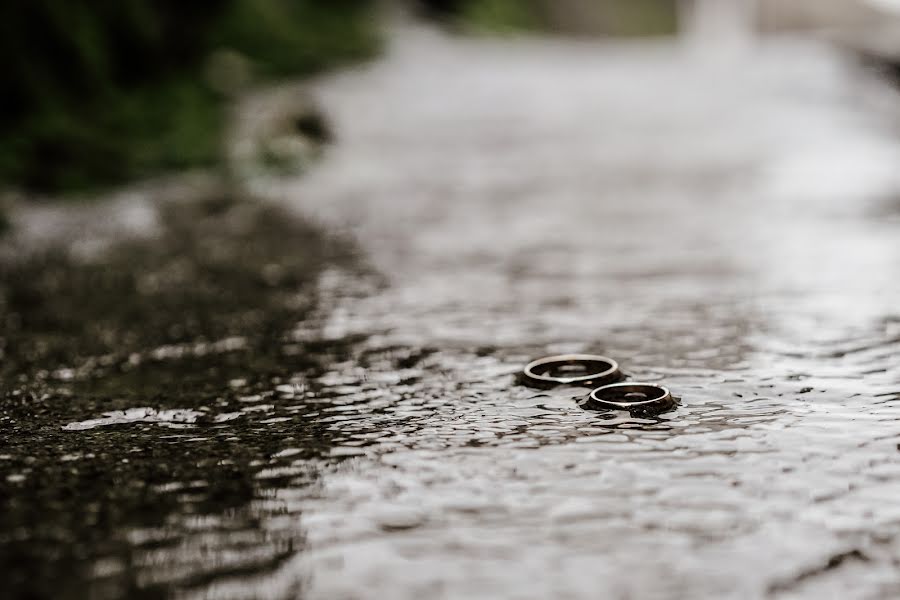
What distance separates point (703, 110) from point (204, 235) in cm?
760

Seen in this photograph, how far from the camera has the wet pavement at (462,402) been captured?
2.06 meters

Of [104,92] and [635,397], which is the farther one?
[104,92]

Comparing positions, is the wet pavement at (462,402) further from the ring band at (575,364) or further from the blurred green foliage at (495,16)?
the blurred green foliage at (495,16)

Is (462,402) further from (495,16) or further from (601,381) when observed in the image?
(495,16)

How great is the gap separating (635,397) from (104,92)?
8.14 meters

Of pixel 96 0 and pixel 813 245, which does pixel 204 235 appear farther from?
pixel 96 0

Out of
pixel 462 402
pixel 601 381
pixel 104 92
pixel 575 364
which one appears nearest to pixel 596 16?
pixel 104 92

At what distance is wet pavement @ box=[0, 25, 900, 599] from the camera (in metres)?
2.06

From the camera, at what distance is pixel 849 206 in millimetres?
6262

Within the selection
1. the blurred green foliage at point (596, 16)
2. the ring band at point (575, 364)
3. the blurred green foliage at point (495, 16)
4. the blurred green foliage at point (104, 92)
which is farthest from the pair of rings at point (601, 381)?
the blurred green foliage at point (596, 16)

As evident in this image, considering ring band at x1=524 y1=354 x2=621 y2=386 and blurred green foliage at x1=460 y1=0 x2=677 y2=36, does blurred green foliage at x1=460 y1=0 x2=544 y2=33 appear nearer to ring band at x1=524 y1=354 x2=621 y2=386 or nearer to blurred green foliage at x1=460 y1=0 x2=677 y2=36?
blurred green foliage at x1=460 y1=0 x2=677 y2=36

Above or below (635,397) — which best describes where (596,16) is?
above

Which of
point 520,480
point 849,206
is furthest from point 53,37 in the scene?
point 520,480

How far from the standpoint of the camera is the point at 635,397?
9.68 ft
